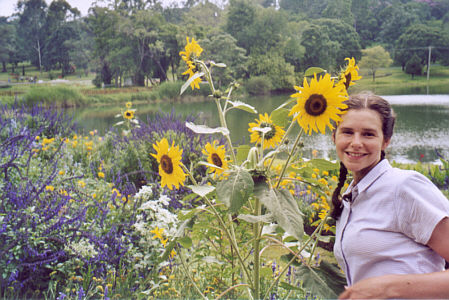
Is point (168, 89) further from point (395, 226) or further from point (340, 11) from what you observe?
point (395, 226)

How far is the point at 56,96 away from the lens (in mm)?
9328

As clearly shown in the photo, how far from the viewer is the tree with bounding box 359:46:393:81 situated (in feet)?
15.9

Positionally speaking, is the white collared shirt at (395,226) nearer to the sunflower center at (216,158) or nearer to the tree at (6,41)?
the sunflower center at (216,158)

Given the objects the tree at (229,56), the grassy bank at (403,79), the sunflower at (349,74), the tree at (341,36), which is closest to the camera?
the sunflower at (349,74)

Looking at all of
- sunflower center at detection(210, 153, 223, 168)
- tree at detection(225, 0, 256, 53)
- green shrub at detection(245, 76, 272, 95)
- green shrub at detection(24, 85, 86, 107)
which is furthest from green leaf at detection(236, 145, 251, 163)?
green shrub at detection(24, 85, 86, 107)

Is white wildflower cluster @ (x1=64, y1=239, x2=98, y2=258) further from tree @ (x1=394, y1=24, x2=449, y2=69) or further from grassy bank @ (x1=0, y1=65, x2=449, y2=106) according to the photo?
grassy bank @ (x1=0, y1=65, x2=449, y2=106)

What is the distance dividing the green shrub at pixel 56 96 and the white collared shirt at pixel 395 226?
29.5ft

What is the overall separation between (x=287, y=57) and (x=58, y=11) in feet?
15.4

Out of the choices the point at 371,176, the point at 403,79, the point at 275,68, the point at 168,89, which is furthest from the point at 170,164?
the point at 168,89

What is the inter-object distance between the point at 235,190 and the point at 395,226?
279 mm

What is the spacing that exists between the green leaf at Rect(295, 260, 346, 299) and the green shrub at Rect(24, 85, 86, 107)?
8907 mm

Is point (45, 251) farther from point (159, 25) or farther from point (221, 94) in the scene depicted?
point (159, 25)

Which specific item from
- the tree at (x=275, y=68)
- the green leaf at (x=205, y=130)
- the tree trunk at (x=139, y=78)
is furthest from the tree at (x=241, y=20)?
the green leaf at (x=205, y=130)

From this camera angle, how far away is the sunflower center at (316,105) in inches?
25.0
